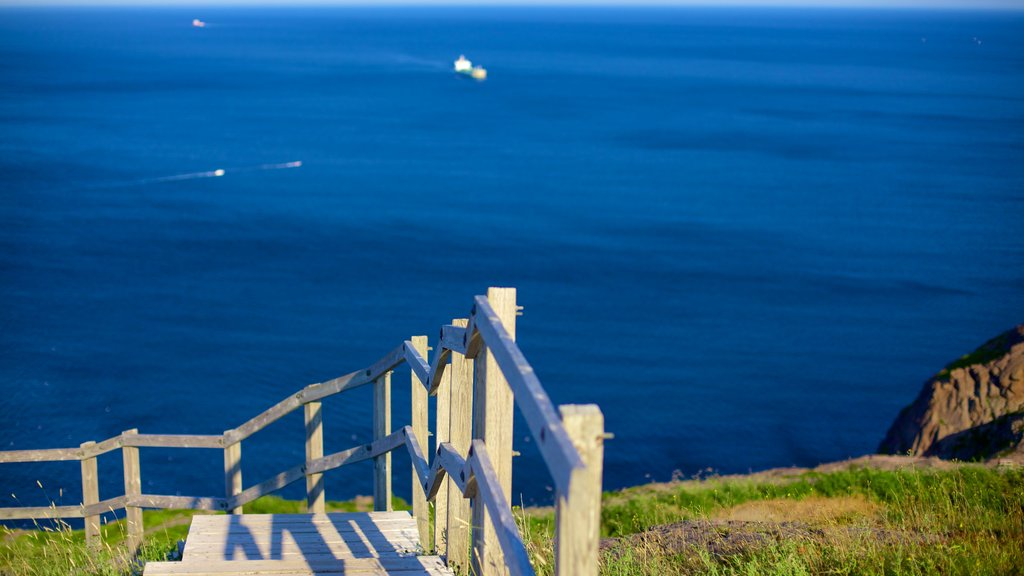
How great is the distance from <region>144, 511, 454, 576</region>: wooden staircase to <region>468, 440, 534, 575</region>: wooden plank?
0.96m

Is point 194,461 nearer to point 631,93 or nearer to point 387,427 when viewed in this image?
point 387,427

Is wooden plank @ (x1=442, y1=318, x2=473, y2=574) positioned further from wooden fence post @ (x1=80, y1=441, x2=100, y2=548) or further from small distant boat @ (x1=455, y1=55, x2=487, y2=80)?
small distant boat @ (x1=455, y1=55, x2=487, y2=80)

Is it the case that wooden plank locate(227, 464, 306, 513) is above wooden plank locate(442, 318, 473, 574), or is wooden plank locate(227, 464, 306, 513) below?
below

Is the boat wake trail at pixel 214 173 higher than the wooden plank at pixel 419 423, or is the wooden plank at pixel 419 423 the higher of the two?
the boat wake trail at pixel 214 173

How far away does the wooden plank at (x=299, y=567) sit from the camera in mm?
4707

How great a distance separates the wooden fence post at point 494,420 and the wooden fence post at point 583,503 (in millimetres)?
1302

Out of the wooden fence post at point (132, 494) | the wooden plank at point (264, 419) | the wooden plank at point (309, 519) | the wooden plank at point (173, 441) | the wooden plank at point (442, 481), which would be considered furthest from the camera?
the wooden fence post at point (132, 494)

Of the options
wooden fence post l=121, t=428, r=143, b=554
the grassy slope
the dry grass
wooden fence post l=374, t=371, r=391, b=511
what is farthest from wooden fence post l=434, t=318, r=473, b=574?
wooden fence post l=121, t=428, r=143, b=554

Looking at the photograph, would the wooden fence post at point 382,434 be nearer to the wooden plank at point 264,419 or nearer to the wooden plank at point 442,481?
the wooden plank at point 264,419

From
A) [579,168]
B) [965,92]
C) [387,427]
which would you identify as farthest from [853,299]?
[965,92]

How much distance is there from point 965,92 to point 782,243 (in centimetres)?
7942

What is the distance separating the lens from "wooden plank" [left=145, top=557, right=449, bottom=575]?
4.71 meters

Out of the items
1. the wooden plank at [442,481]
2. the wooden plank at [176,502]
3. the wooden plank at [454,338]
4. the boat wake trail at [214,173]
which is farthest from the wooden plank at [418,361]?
the boat wake trail at [214,173]

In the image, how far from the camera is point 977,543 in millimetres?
4898
